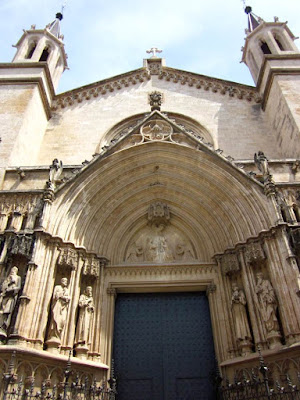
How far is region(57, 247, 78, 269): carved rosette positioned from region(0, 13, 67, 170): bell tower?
355 centimetres

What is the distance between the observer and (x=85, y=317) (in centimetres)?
846

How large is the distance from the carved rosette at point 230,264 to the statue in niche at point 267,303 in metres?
0.71

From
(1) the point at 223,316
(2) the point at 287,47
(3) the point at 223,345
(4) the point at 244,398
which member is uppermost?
(2) the point at 287,47

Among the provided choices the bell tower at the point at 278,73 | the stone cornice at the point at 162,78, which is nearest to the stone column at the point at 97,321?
the bell tower at the point at 278,73

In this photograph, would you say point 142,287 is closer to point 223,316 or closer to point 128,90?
point 223,316

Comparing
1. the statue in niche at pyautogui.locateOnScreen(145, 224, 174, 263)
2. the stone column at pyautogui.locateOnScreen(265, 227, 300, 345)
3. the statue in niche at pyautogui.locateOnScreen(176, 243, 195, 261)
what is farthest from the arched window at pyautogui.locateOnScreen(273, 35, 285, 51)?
the stone column at pyautogui.locateOnScreen(265, 227, 300, 345)

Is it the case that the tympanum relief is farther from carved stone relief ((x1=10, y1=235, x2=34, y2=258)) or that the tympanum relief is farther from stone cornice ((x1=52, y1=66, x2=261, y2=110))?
stone cornice ((x1=52, y1=66, x2=261, y2=110))

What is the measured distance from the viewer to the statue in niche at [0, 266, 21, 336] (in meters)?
7.39

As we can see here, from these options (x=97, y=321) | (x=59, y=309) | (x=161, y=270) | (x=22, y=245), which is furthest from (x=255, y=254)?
(x=22, y=245)

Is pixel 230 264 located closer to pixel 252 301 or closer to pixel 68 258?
pixel 252 301

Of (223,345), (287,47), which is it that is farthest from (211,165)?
(287,47)

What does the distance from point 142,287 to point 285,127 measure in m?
7.53

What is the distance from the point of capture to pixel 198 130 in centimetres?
1410

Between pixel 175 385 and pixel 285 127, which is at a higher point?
pixel 285 127
